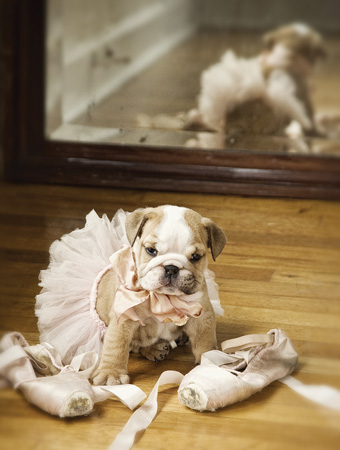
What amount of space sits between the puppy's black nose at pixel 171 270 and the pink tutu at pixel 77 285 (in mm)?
116

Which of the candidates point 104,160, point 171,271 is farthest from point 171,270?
point 104,160

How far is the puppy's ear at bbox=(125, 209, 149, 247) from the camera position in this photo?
2.55ft

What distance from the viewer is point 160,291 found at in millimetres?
765

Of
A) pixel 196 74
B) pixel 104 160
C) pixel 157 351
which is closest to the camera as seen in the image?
pixel 196 74

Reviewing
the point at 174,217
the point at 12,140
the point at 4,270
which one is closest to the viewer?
the point at 12,140

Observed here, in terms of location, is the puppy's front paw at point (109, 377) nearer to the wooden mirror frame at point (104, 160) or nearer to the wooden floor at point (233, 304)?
the wooden floor at point (233, 304)

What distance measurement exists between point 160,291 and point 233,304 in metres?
0.21

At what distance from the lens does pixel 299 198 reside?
68 centimetres

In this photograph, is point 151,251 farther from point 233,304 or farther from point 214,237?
point 233,304

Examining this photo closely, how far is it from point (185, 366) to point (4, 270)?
266mm

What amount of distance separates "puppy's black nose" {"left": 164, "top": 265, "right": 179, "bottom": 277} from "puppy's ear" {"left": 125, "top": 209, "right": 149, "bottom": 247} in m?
0.06

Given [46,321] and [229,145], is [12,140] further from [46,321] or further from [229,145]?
[46,321]

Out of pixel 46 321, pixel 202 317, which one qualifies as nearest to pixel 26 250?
pixel 46 321

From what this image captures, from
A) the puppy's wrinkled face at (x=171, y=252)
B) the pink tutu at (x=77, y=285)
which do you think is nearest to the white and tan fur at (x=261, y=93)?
the puppy's wrinkled face at (x=171, y=252)
